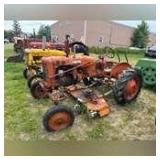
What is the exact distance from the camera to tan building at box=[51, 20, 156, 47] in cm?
250

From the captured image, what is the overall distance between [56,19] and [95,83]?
520mm

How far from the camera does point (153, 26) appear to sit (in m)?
2.47

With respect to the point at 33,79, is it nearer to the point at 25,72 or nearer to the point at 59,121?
the point at 25,72

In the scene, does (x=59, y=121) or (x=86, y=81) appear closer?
(x=59, y=121)

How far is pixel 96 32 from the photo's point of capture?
8.31ft

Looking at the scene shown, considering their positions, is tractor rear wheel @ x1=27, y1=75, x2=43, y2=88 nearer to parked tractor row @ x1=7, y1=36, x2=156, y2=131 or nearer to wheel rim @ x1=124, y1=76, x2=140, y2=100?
parked tractor row @ x1=7, y1=36, x2=156, y2=131

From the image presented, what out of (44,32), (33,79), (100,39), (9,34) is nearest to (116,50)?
(100,39)

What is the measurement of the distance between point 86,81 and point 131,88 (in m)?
0.32

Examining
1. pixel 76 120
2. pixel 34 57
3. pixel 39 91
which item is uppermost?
pixel 34 57

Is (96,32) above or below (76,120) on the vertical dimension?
above

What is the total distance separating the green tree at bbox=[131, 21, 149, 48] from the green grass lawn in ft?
0.28

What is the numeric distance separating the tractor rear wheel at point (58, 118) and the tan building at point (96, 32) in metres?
0.49
